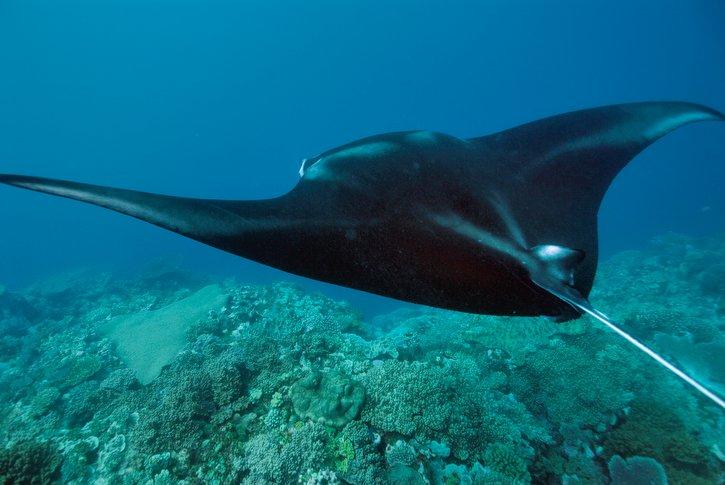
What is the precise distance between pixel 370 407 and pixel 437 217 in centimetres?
433

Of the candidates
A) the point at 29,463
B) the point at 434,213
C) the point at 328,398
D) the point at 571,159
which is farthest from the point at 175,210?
the point at 29,463

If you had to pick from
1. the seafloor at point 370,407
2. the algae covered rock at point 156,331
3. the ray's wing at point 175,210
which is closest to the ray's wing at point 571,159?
the ray's wing at point 175,210

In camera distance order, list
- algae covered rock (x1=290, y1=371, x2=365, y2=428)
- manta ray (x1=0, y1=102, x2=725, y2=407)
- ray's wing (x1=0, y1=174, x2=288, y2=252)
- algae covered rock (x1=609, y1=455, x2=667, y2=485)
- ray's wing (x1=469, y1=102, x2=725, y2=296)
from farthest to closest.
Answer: algae covered rock (x1=290, y1=371, x2=365, y2=428)
algae covered rock (x1=609, y1=455, x2=667, y2=485)
ray's wing (x1=469, y1=102, x2=725, y2=296)
manta ray (x1=0, y1=102, x2=725, y2=407)
ray's wing (x1=0, y1=174, x2=288, y2=252)

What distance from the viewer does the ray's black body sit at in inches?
67.4

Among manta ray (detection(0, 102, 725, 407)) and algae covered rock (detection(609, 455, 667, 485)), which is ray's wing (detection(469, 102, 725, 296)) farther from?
algae covered rock (detection(609, 455, 667, 485))

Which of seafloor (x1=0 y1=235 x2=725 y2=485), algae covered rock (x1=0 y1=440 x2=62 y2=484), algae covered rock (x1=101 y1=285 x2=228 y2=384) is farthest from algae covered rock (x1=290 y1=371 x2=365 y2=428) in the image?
algae covered rock (x1=101 y1=285 x2=228 y2=384)

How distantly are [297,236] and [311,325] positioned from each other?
729 cm

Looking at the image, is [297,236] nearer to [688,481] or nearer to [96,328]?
[688,481]

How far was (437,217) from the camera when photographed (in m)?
2.09

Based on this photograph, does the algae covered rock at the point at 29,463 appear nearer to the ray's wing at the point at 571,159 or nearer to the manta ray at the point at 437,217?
the manta ray at the point at 437,217

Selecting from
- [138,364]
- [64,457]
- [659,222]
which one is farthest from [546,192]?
[659,222]

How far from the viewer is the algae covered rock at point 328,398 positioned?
5.29 m

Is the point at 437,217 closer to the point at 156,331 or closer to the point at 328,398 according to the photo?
the point at 328,398

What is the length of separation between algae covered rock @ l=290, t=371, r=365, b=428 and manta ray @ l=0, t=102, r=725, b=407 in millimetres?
4194
